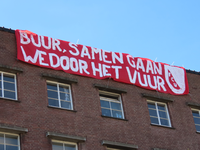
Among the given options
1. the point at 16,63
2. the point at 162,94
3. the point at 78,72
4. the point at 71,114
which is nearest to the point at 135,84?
the point at 162,94

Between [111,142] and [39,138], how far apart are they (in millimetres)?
4337

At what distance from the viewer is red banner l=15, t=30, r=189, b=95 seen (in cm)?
→ 2619

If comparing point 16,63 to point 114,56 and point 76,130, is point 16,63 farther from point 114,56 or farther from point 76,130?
point 114,56

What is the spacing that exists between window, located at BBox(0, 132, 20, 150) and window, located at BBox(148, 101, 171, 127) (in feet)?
31.1

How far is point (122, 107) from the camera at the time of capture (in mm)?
26984

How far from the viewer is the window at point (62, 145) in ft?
74.4

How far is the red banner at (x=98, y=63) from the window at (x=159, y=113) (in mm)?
1155

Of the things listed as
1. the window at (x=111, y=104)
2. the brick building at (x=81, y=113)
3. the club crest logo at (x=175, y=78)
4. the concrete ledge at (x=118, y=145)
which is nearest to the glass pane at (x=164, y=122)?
the brick building at (x=81, y=113)

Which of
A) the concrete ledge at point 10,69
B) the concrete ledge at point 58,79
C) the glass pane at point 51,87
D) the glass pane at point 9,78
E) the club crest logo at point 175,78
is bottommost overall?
the glass pane at point 51,87

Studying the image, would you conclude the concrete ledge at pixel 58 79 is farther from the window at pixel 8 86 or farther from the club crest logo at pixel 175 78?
the club crest logo at pixel 175 78

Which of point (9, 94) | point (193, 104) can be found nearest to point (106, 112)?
point (9, 94)

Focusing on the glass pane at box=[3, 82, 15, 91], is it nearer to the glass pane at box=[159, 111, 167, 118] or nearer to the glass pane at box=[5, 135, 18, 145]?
the glass pane at box=[5, 135, 18, 145]

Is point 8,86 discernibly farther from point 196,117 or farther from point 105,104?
point 196,117

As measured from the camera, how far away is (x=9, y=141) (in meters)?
21.6
